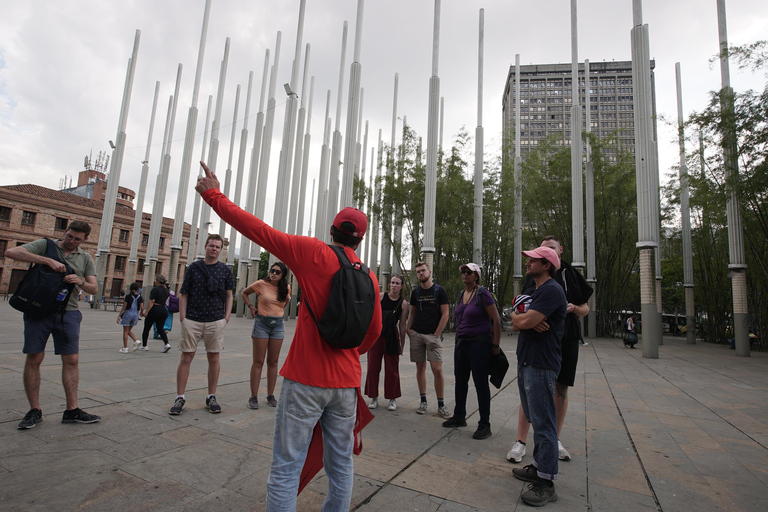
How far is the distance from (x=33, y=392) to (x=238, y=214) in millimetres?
2901

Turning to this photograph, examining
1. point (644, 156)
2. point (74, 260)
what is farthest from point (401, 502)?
point (644, 156)

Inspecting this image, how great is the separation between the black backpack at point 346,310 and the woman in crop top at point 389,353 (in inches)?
104

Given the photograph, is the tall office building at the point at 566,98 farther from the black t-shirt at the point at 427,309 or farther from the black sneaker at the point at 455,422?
the black sneaker at the point at 455,422

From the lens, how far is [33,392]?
323cm

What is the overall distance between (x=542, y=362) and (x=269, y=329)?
2.84 metres

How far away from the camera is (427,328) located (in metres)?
4.49

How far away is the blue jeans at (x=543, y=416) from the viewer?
2.53 m

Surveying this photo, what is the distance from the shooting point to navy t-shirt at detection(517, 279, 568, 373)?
8.65 ft

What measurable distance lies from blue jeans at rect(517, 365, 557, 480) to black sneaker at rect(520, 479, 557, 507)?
45mm

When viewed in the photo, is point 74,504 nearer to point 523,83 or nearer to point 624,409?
point 624,409

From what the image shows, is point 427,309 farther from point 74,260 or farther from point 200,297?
point 74,260

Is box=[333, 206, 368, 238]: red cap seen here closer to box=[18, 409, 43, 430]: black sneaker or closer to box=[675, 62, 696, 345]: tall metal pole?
box=[18, 409, 43, 430]: black sneaker

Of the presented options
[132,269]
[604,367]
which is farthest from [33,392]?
[132,269]

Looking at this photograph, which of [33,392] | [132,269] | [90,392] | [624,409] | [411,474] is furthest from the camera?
[132,269]
